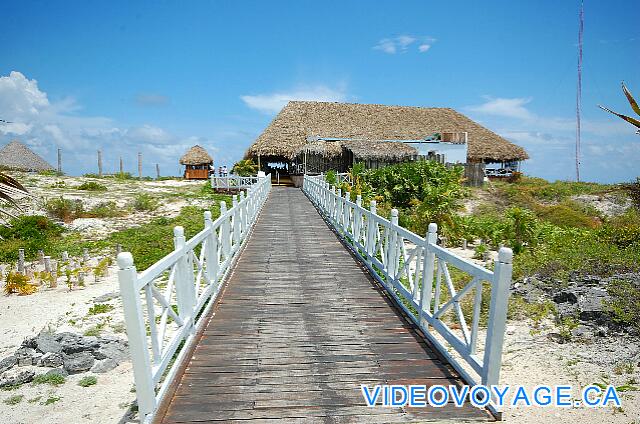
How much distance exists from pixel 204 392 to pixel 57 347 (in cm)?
399

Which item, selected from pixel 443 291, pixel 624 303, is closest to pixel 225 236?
pixel 443 291

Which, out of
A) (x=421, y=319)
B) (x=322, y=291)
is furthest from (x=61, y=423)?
(x=421, y=319)

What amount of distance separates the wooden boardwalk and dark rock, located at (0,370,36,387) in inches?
107

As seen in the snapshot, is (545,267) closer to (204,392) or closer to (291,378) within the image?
(291,378)

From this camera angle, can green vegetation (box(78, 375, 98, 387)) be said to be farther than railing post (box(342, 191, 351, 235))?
No

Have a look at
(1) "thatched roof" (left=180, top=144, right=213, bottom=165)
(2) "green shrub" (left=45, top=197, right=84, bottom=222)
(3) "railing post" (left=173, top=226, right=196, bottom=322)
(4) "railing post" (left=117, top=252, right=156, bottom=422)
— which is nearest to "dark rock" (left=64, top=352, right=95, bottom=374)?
(3) "railing post" (left=173, top=226, right=196, bottom=322)

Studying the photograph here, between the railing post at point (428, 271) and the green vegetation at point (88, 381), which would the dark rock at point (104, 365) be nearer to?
the green vegetation at point (88, 381)

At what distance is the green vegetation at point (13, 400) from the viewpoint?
5.13 m

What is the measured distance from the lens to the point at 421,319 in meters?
5.22

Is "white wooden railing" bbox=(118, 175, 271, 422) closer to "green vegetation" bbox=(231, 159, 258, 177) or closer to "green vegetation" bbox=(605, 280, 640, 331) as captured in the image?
"green vegetation" bbox=(605, 280, 640, 331)

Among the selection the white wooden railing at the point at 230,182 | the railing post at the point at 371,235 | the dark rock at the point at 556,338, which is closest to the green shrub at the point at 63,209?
the white wooden railing at the point at 230,182

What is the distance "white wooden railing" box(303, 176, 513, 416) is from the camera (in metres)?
3.61

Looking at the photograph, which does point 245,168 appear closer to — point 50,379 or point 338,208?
point 338,208

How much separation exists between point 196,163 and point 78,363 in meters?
35.9
